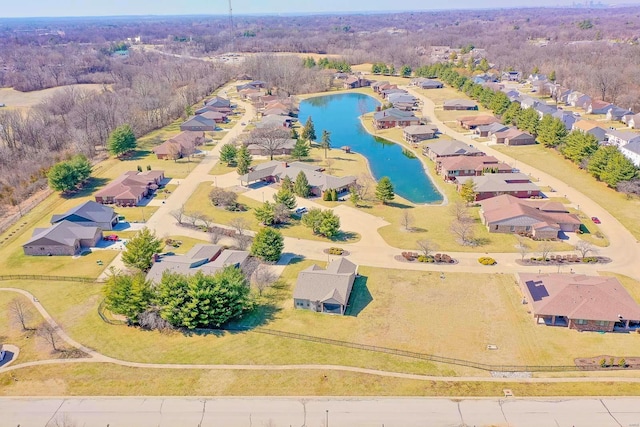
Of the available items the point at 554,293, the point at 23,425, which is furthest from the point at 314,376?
the point at 554,293

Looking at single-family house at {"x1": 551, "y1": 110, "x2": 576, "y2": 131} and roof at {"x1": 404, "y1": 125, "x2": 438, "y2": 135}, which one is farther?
roof at {"x1": 404, "y1": 125, "x2": 438, "y2": 135}

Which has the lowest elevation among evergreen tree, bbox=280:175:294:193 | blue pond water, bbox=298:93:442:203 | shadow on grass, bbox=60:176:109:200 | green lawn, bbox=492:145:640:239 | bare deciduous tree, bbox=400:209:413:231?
blue pond water, bbox=298:93:442:203

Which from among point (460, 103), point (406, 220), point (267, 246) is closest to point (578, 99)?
point (460, 103)

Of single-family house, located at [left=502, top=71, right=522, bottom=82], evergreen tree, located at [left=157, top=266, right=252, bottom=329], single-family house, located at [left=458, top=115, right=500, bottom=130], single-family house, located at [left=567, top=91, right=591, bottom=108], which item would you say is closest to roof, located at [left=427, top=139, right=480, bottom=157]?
single-family house, located at [left=458, top=115, right=500, bottom=130]

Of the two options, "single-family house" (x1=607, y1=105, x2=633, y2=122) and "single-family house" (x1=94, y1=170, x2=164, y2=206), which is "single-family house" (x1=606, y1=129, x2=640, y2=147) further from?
"single-family house" (x1=94, y1=170, x2=164, y2=206)

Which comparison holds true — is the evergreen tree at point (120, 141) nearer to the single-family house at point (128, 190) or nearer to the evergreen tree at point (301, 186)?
the single-family house at point (128, 190)

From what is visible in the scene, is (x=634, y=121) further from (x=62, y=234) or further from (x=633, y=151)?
(x=62, y=234)

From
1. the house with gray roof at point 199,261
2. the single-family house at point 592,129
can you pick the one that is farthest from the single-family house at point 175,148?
the single-family house at point 592,129
